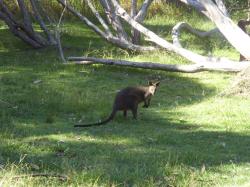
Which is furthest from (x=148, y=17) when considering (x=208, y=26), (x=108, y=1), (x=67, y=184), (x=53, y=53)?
(x=67, y=184)

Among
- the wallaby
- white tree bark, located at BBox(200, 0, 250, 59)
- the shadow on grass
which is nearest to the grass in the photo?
the shadow on grass

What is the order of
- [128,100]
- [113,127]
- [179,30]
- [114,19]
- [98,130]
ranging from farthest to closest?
[114,19] < [179,30] < [128,100] < [113,127] < [98,130]

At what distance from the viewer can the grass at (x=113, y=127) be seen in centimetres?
677

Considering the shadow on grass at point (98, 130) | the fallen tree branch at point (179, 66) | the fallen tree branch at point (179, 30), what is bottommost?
the shadow on grass at point (98, 130)

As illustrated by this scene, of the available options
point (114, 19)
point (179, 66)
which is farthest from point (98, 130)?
point (114, 19)

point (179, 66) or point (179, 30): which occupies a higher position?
point (179, 30)

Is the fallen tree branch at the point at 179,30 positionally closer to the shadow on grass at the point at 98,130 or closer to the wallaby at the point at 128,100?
the shadow on grass at the point at 98,130

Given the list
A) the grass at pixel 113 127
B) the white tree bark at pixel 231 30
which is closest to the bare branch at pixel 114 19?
the grass at pixel 113 127

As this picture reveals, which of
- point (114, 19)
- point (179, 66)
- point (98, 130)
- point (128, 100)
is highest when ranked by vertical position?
point (114, 19)

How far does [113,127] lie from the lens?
963 cm

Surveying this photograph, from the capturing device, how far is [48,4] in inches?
816

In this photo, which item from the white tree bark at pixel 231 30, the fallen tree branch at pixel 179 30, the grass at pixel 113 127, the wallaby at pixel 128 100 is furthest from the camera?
the fallen tree branch at pixel 179 30

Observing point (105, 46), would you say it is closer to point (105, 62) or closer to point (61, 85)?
point (105, 62)

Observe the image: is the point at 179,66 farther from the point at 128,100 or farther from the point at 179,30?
the point at 128,100
